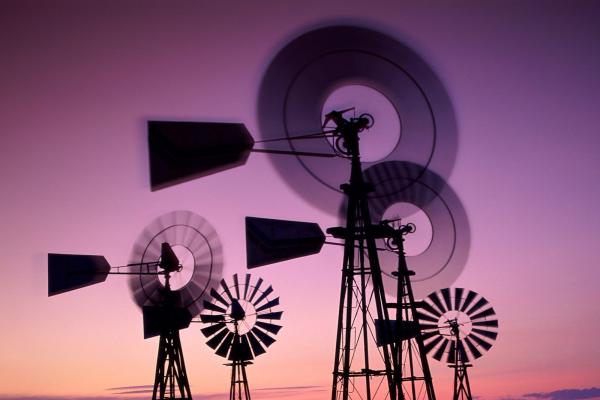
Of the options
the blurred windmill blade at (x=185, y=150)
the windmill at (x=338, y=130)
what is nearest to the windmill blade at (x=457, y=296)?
the windmill at (x=338, y=130)

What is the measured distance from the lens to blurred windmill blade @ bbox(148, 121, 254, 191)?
5.53m

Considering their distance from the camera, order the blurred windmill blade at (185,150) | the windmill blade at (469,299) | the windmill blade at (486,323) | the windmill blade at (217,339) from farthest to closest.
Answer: the windmill blade at (486,323), the windmill blade at (469,299), the windmill blade at (217,339), the blurred windmill blade at (185,150)

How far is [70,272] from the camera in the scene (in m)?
13.6

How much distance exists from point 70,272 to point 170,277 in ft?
10.6

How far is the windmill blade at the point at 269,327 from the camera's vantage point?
18.9m

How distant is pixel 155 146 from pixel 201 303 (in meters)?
12.3

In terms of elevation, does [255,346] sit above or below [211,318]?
below

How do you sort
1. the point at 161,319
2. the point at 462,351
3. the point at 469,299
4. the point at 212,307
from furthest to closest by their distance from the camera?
the point at 462,351 < the point at 469,299 < the point at 212,307 < the point at 161,319

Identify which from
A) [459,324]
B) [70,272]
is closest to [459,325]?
[459,324]

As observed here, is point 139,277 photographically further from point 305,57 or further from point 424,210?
point 305,57

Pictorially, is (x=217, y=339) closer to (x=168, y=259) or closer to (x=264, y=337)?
(x=264, y=337)

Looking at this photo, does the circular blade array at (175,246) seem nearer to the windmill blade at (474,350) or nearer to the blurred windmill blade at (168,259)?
the blurred windmill blade at (168,259)

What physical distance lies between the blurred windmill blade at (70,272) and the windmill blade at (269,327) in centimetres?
585

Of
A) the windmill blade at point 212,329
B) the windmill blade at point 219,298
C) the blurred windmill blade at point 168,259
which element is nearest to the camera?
the blurred windmill blade at point 168,259
